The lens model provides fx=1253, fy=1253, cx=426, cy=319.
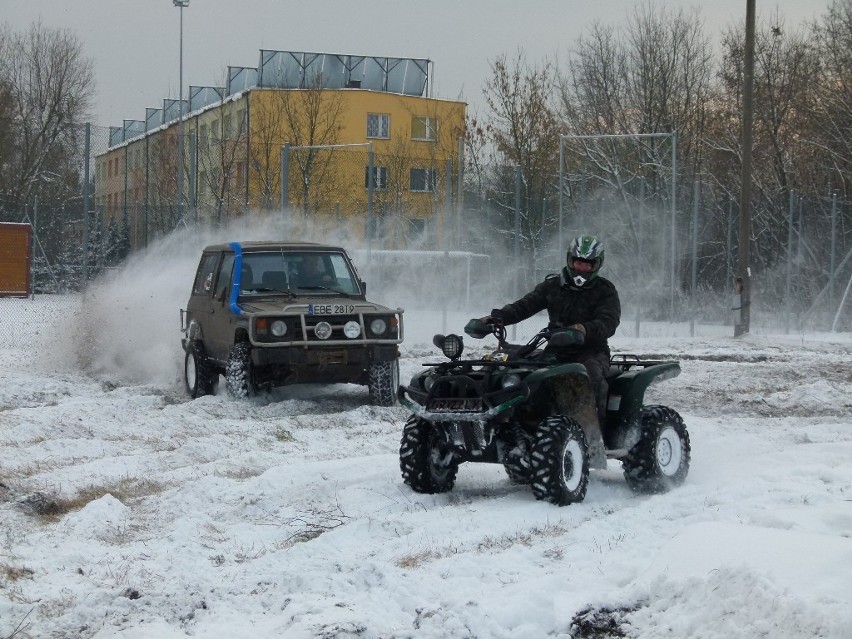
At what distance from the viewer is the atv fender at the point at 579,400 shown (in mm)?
8375

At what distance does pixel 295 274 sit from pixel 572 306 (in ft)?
20.4

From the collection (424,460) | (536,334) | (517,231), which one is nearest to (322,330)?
(424,460)

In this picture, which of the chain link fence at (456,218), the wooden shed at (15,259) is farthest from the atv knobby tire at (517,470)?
the wooden shed at (15,259)

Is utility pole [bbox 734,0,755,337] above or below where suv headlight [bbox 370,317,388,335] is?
above

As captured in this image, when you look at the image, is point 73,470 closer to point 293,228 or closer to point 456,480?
point 456,480

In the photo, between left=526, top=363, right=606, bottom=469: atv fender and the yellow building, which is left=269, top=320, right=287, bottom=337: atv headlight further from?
the yellow building

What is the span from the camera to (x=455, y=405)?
8.09 metres

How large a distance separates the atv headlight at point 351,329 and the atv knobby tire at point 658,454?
199 inches

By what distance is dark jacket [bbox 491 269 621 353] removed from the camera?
8.77 meters

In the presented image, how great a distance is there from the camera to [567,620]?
218 inches

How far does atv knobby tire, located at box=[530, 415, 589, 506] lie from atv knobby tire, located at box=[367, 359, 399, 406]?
5.75 meters

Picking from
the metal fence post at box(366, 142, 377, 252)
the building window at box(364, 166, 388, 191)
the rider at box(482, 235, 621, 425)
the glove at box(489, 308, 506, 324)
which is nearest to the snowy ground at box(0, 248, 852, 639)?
the rider at box(482, 235, 621, 425)

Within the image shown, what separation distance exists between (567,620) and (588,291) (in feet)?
12.4

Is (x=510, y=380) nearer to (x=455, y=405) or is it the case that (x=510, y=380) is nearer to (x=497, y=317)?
(x=455, y=405)
